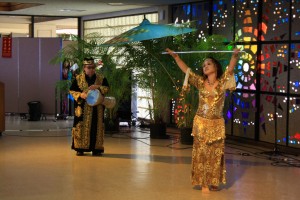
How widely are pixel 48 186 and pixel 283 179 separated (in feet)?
9.56

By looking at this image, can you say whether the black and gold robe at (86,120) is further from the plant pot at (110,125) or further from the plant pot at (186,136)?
the plant pot at (110,125)

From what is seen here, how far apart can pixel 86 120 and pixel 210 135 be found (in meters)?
3.01

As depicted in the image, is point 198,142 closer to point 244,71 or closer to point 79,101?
point 79,101

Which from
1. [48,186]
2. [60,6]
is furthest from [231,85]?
[60,6]

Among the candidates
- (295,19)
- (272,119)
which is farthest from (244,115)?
(295,19)

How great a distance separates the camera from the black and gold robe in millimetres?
9305

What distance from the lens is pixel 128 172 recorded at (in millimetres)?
8078

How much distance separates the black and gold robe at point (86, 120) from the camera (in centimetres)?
930

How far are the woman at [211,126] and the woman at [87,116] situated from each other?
8.84 feet

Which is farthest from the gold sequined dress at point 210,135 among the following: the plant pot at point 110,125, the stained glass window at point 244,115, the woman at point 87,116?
the plant pot at point 110,125

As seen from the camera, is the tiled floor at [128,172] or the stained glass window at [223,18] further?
the stained glass window at [223,18]

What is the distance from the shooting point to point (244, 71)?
37.2ft

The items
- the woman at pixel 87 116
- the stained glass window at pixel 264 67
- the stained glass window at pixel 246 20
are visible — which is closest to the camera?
the woman at pixel 87 116

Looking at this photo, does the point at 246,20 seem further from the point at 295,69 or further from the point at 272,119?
the point at 272,119
